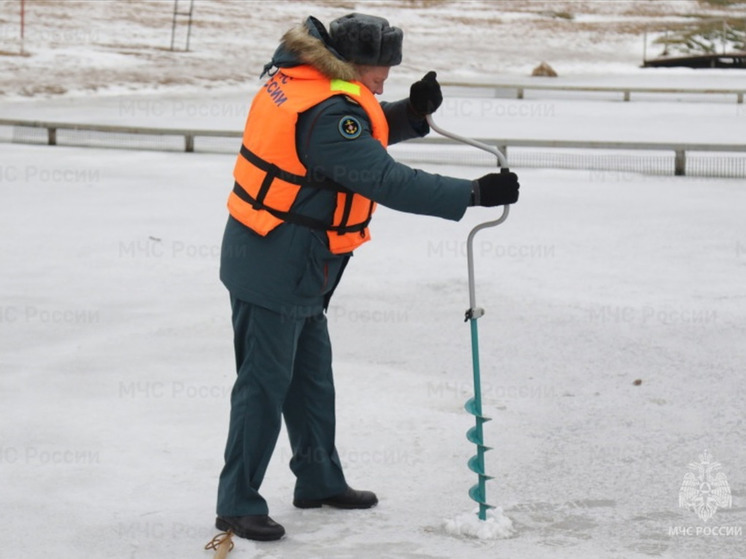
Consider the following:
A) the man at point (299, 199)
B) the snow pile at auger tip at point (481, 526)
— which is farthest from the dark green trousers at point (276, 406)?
the snow pile at auger tip at point (481, 526)

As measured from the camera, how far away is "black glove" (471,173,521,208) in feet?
12.2


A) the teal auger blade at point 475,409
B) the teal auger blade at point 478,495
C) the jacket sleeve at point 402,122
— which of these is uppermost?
the jacket sleeve at point 402,122

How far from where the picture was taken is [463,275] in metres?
7.59

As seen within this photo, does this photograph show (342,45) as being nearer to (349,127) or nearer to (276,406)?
(349,127)

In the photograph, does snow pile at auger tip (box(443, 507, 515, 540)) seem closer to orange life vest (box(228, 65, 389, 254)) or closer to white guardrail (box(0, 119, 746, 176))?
orange life vest (box(228, 65, 389, 254))

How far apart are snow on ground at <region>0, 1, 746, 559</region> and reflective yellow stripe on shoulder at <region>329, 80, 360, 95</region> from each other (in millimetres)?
1281

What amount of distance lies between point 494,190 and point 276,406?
A: 87 centimetres

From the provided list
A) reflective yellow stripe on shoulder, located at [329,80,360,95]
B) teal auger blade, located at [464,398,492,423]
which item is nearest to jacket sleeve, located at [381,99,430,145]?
reflective yellow stripe on shoulder, located at [329,80,360,95]

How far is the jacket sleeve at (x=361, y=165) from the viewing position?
361 cm

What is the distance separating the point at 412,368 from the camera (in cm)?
579

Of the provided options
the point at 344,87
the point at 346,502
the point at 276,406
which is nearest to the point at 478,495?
the point at 346,502

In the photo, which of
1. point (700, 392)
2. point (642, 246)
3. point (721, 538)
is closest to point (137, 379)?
point (700, 392)

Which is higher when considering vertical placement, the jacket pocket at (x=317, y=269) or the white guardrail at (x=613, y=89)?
the white guardrail at (x=613, y=89)

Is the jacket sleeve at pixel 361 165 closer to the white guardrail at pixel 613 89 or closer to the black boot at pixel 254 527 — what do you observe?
the black boot at pixel 254 527
